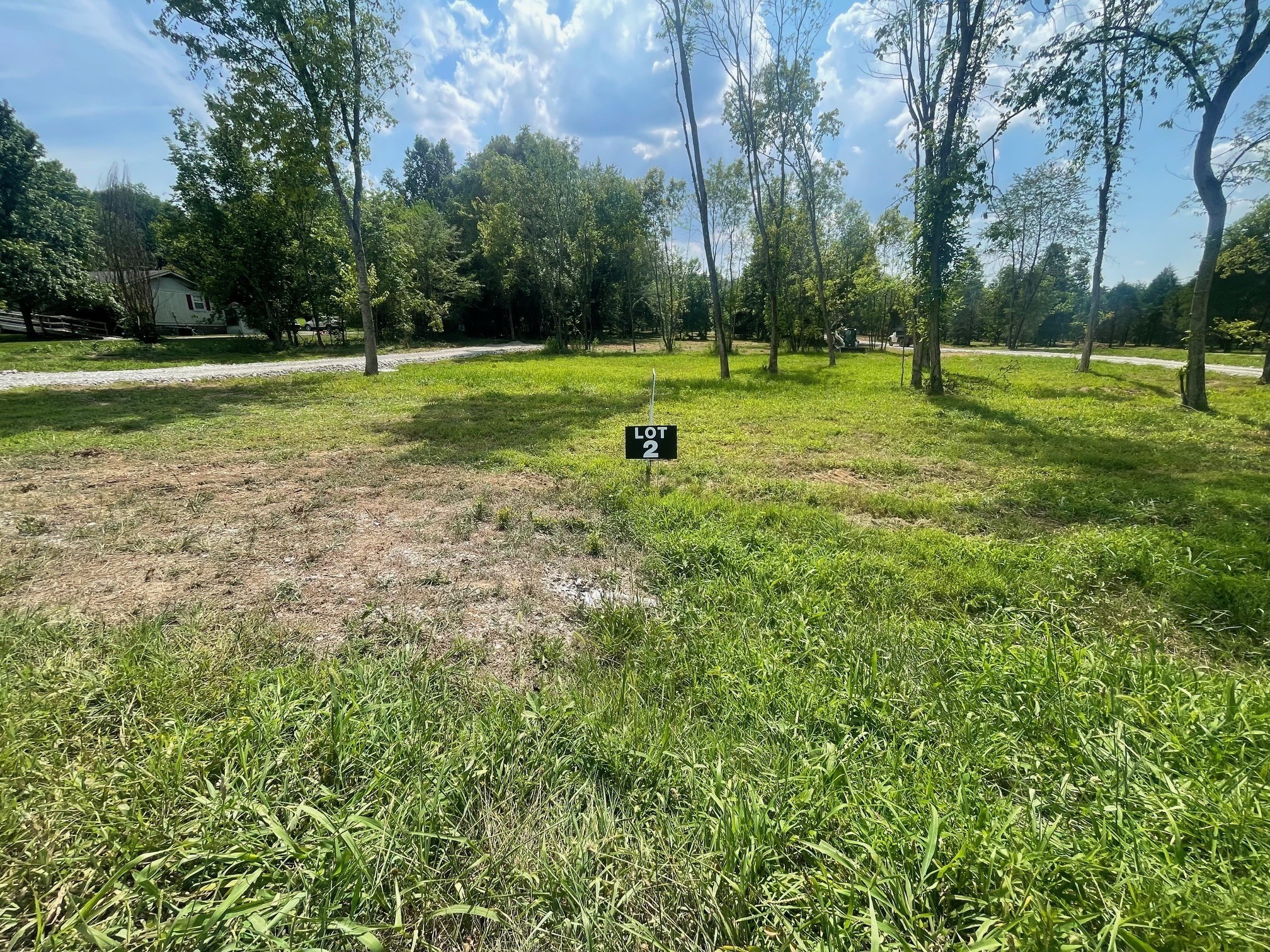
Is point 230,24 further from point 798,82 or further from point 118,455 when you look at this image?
point 798,82

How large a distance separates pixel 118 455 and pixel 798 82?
22323 mm

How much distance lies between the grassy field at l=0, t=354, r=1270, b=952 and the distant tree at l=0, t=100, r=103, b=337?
95.4ft

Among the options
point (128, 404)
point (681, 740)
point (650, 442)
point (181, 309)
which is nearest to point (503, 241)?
point (181, 309)

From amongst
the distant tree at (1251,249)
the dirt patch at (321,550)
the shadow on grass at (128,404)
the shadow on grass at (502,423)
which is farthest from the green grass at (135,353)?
the distant tree at (1251,249)

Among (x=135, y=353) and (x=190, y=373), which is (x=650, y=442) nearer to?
(x=190, y=373)

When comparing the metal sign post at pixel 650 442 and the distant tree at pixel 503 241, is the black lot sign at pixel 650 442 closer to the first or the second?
the metal sign post at pixel 650 442

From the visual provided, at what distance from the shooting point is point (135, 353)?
19.4 m

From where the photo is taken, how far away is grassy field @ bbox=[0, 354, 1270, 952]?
1.32 meters

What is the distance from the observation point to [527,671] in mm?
2529

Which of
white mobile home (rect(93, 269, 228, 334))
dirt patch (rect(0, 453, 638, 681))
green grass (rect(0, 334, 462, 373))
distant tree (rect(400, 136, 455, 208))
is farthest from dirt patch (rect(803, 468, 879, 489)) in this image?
distant tree (rect(400, 136, 455, 208))

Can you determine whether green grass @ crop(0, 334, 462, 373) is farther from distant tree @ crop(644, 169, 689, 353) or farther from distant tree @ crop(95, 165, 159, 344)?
distant tree @ crop(644, 169, 689, 353)

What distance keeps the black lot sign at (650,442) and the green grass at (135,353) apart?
19.6 m

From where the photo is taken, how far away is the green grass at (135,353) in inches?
638

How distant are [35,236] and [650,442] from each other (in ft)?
118
